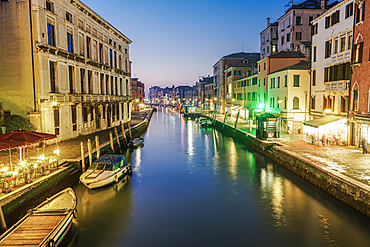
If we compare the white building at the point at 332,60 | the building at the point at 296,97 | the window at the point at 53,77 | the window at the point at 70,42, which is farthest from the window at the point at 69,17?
the white building at the point at 332,60

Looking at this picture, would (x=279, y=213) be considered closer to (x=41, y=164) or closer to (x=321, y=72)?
(x=41, y=164)

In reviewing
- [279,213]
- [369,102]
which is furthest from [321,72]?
[279,213]

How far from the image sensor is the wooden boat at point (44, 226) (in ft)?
32.1

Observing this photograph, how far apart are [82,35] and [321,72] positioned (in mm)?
25842

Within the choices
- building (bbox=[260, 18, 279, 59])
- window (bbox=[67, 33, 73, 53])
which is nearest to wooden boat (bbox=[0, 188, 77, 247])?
window (bbox=[67, 33, 73, 53])

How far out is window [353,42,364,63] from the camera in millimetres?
20859

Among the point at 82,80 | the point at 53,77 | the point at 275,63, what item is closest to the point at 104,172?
the point at 53,77

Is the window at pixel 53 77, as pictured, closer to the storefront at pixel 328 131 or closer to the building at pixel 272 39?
the storefront at pixel 328 131

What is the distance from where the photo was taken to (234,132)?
136 feet

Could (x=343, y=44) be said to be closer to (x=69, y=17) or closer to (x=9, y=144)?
(x=9, y=144)

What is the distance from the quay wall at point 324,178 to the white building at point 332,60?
629cm

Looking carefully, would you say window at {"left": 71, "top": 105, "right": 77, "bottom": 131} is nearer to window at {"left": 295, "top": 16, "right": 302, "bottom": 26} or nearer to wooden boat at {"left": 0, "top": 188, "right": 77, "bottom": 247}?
wooden boat at {"left": 0, "top": 188, "right": 77, "bottom": 247}

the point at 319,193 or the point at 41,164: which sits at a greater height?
the point at 41,164

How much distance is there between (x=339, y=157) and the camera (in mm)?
19312
